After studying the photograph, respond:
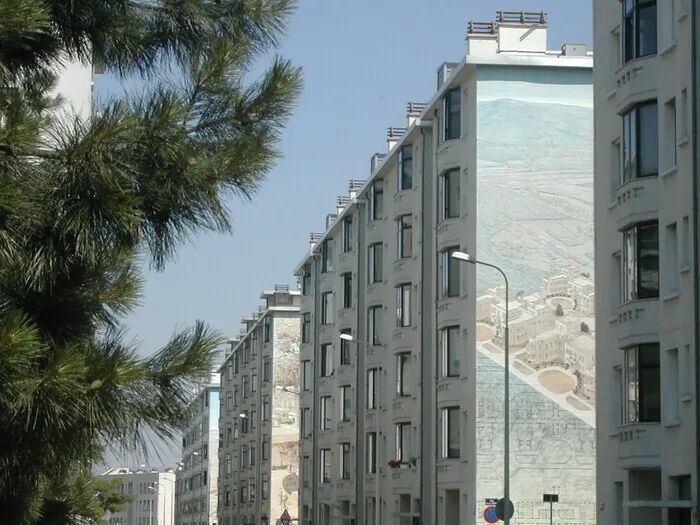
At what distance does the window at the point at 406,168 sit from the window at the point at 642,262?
85.7 ft

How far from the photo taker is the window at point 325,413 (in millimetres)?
76750

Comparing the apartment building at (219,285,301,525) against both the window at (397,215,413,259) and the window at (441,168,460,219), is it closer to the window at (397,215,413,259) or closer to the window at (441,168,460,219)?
the window at (397,215,413,259)

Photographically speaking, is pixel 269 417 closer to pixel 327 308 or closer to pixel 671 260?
pixel 327 308

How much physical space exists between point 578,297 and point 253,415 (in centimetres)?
6475

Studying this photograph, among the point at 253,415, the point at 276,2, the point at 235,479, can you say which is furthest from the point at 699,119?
the point at 235,479

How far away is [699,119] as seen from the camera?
30125 millimetres

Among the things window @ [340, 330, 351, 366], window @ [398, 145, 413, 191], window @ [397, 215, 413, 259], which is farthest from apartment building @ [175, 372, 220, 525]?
window @ [398, 145, 413, 191]

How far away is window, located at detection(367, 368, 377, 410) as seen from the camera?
2552 inches

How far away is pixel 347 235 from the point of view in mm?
73375

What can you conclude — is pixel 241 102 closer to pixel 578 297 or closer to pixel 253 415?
pixel 578 297

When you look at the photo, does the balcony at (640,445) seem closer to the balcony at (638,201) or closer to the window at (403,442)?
the balcony at (638,201)

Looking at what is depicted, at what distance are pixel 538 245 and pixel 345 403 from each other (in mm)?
25105

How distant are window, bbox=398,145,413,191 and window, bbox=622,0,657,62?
25.4 m

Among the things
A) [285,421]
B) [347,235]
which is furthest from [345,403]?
[285,421]
